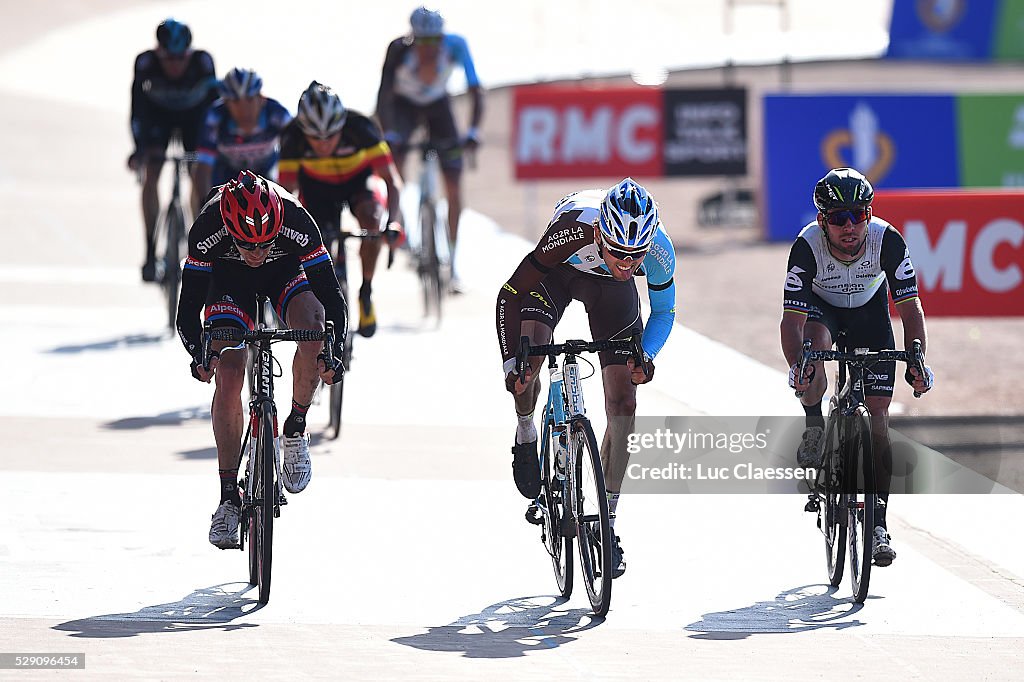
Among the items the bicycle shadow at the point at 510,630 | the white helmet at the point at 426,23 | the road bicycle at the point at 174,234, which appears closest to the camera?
the bicycle shadow at the point at 510,630

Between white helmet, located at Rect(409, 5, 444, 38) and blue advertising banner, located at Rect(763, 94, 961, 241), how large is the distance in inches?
286

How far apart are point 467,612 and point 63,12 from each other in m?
37.9

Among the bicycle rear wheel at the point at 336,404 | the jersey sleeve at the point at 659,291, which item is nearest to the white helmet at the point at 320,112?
the bicycle rear wheel at the point at 336,404

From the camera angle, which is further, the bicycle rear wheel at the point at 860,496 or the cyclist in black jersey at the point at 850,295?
the cyclist in black jersey at the point at 850,295

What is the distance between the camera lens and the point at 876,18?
165 ft

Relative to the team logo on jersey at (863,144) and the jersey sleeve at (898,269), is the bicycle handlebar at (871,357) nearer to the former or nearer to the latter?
the jersey sleeve at (898,269)

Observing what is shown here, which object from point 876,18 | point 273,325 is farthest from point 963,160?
point 876,18

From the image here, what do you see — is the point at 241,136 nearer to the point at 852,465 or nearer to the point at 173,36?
the point at 173,36

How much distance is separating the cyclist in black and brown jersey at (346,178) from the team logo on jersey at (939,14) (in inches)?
722

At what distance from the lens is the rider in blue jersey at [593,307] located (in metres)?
7.01

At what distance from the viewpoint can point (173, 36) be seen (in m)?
12.3

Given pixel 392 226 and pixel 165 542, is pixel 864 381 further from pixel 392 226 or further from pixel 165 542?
pixel 392 226

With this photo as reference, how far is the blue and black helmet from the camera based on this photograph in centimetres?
1229

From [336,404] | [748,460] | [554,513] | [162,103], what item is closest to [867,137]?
[162,103]
